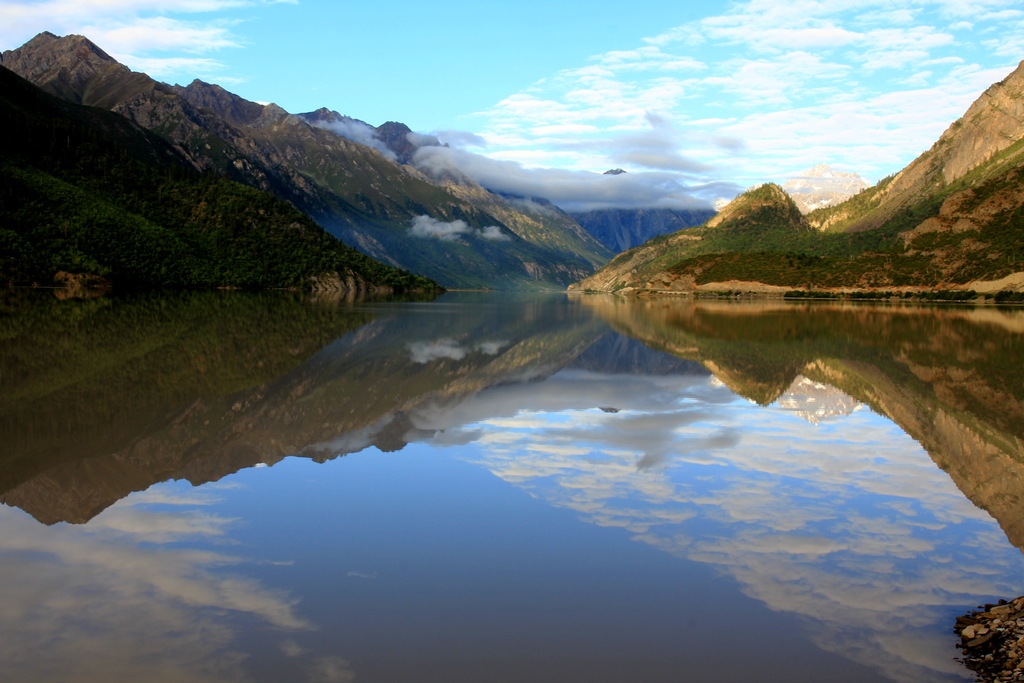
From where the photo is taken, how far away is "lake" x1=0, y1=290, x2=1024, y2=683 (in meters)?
7.51

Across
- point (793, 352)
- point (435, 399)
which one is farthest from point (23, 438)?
point (793, 352)

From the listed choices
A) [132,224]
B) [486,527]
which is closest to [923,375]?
[486,527]

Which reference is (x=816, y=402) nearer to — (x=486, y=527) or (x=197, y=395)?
(x=486, y=527)

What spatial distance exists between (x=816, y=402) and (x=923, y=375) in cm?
777

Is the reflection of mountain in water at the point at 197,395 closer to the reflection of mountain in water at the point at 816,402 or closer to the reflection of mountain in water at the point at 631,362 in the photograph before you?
the reflection of mountain in water at the point at 631,362

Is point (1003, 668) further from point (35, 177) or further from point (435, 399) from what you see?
point (35, 177)

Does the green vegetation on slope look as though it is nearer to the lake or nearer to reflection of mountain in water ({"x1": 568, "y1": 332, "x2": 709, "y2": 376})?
reflection of mountain in water ({"x1": 568, "y1": 332, "x2": 709, "y2": 376})

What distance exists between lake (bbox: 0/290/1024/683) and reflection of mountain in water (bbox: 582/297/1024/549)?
18cm

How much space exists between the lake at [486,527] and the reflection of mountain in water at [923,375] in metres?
0.18

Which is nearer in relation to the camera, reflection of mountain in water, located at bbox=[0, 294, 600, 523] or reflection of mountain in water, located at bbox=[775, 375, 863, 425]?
reflection of mountain in water, located at bbox=[0, 294, 600, 523]

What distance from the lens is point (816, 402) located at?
23.5 meters

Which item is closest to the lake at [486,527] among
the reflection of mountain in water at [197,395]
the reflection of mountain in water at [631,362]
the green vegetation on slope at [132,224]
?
the reflection of mountain in water at [197,395]

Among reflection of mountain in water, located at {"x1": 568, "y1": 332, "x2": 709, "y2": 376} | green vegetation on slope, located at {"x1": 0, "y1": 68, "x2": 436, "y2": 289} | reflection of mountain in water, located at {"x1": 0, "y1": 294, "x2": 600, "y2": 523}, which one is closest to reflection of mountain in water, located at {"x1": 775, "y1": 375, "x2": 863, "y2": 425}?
reflection of mountain in water, located at {"x1": 568, "y1": 332, "x2": 709, "y2": 376}

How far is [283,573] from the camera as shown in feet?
29.7
